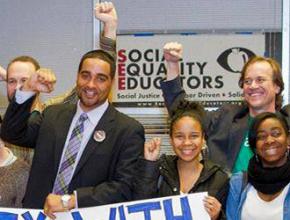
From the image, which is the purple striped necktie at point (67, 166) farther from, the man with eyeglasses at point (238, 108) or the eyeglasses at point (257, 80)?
the eyeglasses at point (257, 80)

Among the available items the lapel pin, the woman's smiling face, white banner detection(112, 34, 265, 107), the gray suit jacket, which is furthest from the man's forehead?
white banner detection(112, 34, 265, 107)

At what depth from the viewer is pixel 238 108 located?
2961 millimetres

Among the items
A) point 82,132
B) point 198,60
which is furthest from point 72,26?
point 82,132

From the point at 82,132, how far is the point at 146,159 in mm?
324

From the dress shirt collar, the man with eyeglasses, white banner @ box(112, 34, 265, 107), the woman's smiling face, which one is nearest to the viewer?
the woman's smiling face

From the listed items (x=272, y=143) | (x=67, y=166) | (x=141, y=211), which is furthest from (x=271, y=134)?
(x=67, y=166)

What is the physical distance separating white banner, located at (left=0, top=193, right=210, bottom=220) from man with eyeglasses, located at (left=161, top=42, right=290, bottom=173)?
0.30m

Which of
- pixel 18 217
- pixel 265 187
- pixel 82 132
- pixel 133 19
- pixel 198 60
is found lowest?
pixel 18 217

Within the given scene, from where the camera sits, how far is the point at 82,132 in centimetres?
264

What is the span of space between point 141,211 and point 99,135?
0.42 meters

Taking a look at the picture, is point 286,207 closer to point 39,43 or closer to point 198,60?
point 198,60

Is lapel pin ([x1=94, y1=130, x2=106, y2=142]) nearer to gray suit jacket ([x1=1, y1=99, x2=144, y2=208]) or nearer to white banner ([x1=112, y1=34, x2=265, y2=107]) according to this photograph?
gray suit jacket ([x1=1, y1=99, x2=144, y2=208])

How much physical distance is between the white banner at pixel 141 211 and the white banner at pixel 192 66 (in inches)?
70.8

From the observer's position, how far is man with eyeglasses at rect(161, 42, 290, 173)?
2.82 metres
